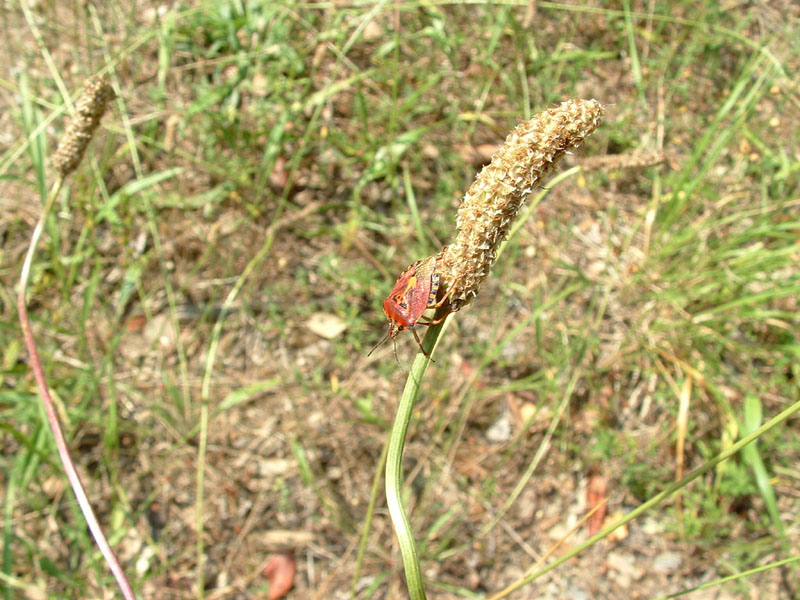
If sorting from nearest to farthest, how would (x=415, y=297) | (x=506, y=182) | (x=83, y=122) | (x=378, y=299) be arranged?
1. (x=506, y=182)
2. (x=415, y=297)
3. (x=83, y=122)
4. (x=378, y=299)

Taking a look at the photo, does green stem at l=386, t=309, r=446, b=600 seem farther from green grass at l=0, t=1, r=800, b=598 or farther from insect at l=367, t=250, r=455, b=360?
green grass at l=0, t=1, r=800, b=598

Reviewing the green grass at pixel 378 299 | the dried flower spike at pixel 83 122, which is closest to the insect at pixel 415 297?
the dried flower spike at pixel 83 122

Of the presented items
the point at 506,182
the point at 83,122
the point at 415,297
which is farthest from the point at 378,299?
the point at 506,182

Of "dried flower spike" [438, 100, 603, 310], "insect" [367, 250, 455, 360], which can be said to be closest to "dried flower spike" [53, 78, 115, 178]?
"insect" [367, 250, 455, 360]

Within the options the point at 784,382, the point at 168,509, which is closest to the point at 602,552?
the point at 784,382

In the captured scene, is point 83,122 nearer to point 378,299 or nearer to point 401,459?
point 401,459

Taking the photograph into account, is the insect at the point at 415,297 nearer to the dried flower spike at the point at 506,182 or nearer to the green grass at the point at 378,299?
the dried flower spike at the point at 506,182
